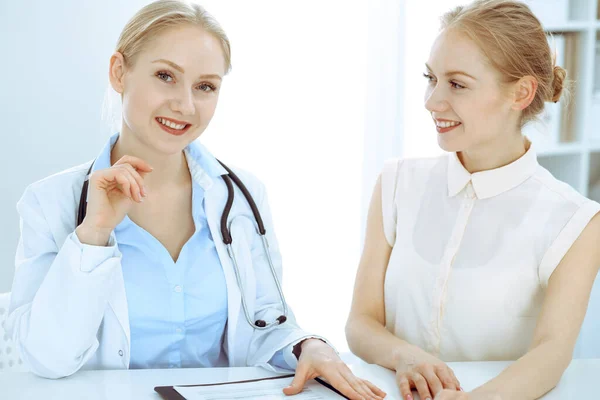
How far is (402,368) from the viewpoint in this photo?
55.4 inches

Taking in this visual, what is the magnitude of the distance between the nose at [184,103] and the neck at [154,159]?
134 millimetres

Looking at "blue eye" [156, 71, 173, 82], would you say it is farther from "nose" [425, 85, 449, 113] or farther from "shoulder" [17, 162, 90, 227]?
"nose" [425, 85, 449, 113]

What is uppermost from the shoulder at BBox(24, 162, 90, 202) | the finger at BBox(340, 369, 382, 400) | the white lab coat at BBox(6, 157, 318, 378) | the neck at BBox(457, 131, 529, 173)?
the neck at BBox(457, 131, 529, 173)

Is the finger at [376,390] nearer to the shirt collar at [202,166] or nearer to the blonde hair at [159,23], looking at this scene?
the shirt collar at [202,166]

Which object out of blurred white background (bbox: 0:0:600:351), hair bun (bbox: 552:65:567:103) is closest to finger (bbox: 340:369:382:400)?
hair bun (bbox: 552:65:567:103)

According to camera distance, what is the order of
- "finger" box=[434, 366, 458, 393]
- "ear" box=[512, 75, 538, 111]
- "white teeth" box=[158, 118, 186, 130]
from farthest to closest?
"ear" box=[512, 75, 538, 111] < "white teeth" box=[158, 118, 186, 130] < "finger" box=[434, 366, 458, 393]

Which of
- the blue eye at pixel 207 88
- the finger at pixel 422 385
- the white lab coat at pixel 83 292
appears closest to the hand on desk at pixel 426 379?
the finger at pixel 422 385

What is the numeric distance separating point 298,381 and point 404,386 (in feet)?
0.67

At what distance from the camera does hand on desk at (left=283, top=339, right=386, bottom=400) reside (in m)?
1.27

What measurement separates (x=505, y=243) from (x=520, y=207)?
0.31 ft

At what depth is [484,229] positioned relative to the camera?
165 cm

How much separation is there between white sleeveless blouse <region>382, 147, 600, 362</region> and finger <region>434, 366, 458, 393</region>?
0.95ft

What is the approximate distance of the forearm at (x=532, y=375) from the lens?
4.32ft

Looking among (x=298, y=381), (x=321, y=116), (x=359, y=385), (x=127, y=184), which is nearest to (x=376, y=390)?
(x=359, y=385)
